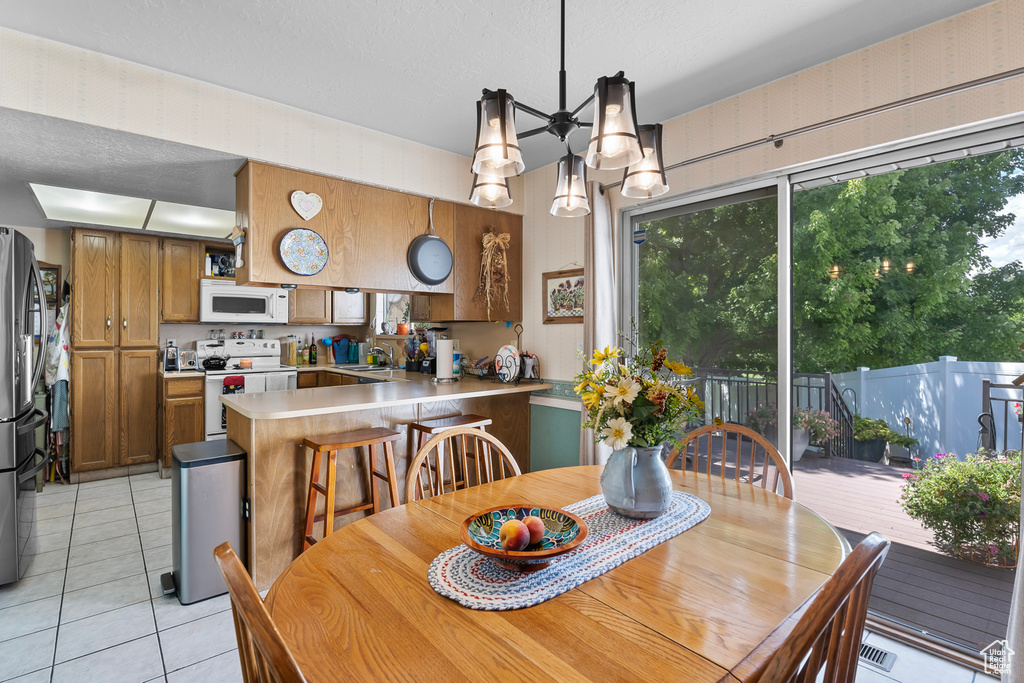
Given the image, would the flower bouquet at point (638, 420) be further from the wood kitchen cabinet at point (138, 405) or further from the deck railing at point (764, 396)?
the wood kitchen cabinet at point (138, 405)

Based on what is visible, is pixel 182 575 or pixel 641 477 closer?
pixel 641 477

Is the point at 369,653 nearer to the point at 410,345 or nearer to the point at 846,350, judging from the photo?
the point at 846,350

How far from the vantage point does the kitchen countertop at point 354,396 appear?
2.52m

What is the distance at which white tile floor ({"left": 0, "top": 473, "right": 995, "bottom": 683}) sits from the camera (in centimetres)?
189

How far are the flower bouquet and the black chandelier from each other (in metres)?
0.56

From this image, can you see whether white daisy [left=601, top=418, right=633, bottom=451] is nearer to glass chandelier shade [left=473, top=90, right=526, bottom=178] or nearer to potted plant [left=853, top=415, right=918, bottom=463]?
glass chandelier shade [left=473, top=90, right=526, bottom=178]

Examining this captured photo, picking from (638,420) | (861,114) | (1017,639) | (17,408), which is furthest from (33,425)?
(861,114)

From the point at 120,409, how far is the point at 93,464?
0.51 metres

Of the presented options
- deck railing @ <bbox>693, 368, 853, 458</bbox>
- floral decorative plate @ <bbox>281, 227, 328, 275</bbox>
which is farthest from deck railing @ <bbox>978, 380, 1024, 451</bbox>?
floral decorative plate @ <bbox>281, 227, 328, 275</bbox>

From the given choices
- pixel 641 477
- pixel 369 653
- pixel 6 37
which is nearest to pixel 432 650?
pixel 369 653

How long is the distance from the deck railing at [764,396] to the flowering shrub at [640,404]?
1400 mm

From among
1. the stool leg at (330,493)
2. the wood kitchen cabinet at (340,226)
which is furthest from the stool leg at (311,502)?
the wood kitchen cabinet at (340,226)

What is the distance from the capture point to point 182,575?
7.72ft

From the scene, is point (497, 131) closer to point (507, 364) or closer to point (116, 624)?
point (507, 364)
